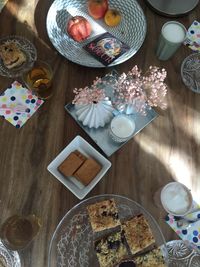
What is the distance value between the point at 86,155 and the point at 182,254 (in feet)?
1.31

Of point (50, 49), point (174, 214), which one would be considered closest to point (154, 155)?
point (174, 214)

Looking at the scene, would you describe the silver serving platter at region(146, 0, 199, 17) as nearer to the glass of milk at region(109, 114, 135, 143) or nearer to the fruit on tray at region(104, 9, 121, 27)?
the fruit on tray at region(104, 9, 121, 27)

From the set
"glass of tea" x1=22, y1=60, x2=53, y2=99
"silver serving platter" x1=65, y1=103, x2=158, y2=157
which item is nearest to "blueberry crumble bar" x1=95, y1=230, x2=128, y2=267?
"silver serving platter" x1=65, y1=103, x2=158, y2=157

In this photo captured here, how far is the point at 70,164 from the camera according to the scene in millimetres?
977

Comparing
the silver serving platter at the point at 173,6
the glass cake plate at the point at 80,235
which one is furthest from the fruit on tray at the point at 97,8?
the glass cake plate at the point at 80,235

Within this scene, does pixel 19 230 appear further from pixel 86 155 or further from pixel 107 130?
pixel 107 130

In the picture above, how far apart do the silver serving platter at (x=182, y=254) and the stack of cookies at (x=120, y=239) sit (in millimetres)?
42

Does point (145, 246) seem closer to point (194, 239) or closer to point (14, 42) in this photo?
point (194, 239)

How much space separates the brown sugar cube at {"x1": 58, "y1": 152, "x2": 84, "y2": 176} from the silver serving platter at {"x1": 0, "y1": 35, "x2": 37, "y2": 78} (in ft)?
1.14

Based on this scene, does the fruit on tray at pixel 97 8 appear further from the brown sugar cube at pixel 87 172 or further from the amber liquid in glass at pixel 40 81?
the brown sugar cube at pixel 87 172

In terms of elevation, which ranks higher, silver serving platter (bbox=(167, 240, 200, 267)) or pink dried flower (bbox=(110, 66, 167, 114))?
pink dried flower (bbox=(110, 66, 167, 114))

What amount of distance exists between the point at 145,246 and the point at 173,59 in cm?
63

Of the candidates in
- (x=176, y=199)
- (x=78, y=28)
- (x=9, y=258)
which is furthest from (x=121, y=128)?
(x=9, y=258)

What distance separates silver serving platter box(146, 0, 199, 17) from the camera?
120 cm
